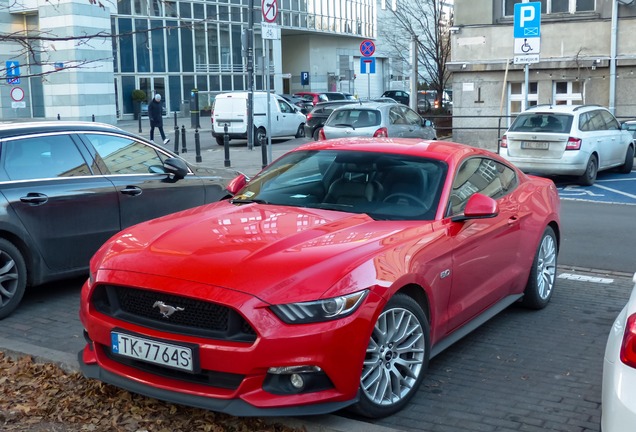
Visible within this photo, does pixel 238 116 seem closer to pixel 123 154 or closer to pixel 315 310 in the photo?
pixel 123 154

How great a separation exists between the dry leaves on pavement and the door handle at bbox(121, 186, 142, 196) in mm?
2684

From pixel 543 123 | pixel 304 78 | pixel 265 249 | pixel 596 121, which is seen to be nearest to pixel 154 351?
pixel 265 249

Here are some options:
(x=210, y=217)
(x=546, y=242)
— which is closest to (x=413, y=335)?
(x=210, y=217)

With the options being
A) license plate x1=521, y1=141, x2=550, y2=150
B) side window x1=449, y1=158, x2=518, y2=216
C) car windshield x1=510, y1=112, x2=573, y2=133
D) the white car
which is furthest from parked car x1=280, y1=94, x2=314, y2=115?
the white car

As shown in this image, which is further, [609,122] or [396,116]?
[396,116]

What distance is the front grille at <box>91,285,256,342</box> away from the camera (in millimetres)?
4246

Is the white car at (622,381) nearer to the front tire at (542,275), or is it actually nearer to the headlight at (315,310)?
the headlight at (315,310)

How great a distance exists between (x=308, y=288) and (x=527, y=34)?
52.0 feet

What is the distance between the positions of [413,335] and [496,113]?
76.3ft

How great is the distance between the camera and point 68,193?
7.20m

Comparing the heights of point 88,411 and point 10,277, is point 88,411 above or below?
below

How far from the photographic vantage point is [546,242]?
7160 mm

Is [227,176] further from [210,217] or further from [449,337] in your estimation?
[449,337]

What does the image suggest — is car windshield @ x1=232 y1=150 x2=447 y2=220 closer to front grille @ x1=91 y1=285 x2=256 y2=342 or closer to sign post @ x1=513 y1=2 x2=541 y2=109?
front grille @ x1=91 y1=285 x2=256 y2=342
